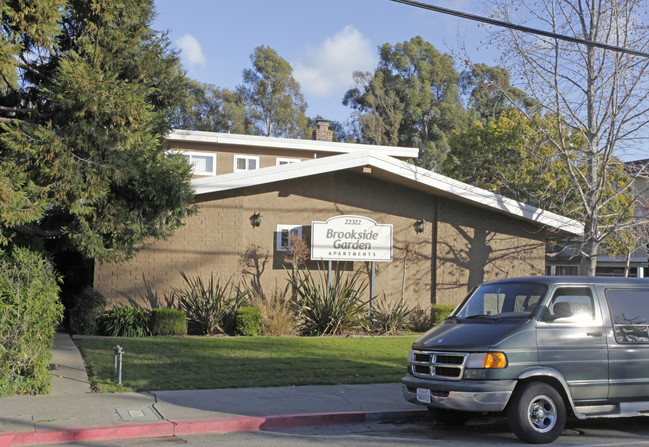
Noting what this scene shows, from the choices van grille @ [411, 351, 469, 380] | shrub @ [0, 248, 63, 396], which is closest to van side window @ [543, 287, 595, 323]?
van grille @ [411, 351, 469, 380]

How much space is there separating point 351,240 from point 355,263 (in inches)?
37.0

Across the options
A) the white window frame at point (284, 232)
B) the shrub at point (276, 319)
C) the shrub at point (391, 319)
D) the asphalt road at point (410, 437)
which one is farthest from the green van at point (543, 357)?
the white window frame at point (284, 232)

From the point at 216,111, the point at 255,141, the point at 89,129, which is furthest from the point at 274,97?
the point at 89,129

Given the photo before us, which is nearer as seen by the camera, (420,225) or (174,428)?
(174,428)

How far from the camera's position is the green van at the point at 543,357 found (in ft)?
25.1

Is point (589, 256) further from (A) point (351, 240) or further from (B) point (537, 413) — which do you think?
(B) point (537, 413)

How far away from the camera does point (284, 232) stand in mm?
18281

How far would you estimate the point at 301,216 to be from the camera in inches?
727

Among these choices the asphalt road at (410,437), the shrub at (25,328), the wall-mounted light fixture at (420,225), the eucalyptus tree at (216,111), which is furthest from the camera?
the eucalyptus tree at (216,111)

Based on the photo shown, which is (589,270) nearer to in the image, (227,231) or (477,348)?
(227,231)

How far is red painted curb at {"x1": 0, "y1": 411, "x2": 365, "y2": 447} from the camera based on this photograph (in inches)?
303

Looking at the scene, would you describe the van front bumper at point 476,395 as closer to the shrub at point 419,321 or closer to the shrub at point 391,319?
the shrub at point 391,319

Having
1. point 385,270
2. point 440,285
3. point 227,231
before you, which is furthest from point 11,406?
point 440,285

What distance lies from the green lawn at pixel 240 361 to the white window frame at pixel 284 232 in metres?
3.26
